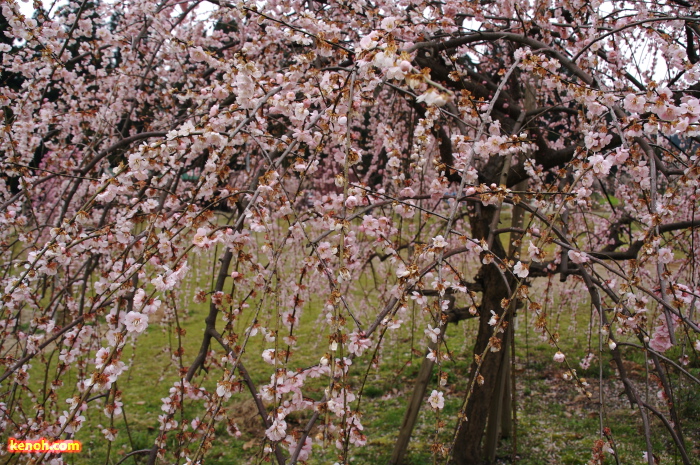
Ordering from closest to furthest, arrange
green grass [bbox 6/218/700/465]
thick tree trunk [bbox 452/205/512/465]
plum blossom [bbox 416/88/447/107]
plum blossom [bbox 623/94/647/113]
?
plum blossom [bbox 416/88/447/107] → plum blossom [bbox 623/94/647/113] → thick tree trunk [bbox 452/205/512/465] → green grass [bbox 6/218/700/465]

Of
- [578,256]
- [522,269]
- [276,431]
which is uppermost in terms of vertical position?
[578,256]

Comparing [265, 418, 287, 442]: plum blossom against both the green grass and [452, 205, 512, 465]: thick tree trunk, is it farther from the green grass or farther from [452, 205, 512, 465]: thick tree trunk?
[452, 205, 512, 465]: thick tree trunk

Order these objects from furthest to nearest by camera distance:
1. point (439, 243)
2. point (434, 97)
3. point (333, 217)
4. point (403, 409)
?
point (403, 409), point (333, 217), point (439, 243), point (434, 97)

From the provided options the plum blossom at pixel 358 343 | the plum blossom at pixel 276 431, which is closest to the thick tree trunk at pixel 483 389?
the plum blossom at pixel 358 343

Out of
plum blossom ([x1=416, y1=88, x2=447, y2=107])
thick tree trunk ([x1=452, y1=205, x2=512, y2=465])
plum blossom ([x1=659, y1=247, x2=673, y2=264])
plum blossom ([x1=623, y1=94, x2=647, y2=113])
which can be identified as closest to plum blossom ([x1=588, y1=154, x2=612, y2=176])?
plum blossom ([x1=623, y1=94, x2=647, y2=113])

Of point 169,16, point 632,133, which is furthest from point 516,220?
point 169,16

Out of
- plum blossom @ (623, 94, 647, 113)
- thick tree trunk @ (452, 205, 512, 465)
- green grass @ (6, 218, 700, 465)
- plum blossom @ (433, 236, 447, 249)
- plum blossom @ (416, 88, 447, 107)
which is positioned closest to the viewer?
plum blossom @ (416, 88, 447, 107)

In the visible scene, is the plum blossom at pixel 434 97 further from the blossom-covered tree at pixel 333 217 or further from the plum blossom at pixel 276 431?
the plum blossom at pixel 276 431

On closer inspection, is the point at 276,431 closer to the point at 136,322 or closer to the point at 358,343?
the point at 358,343

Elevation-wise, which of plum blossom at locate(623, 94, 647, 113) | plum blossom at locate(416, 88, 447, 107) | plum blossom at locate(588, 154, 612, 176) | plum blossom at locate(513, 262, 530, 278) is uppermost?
plum blossom at locate(623, 94, 647, 113)

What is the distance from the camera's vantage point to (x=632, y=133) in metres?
1.42

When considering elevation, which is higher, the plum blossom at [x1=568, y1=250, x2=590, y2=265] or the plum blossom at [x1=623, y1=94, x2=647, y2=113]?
the plum blossom at [x1=623, y1=94, x2=647, y2=113]

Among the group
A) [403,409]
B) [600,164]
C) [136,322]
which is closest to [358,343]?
[136,322]

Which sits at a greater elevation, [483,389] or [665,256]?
[665,256]
